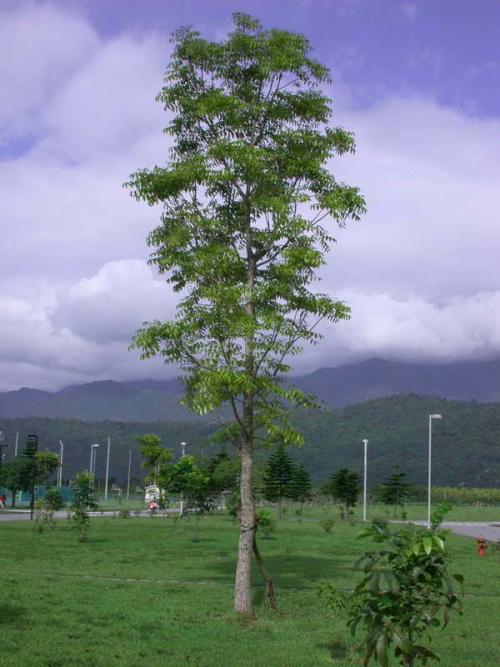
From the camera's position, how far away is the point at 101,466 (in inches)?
5965

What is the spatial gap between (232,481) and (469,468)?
269 feet

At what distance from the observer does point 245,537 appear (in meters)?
14.2

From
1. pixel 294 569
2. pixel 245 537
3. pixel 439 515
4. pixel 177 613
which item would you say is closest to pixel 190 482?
pixel 294 569

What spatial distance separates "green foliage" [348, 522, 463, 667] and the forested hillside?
316 feet

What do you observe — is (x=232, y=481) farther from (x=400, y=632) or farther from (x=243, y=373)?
(x=400, y=632)

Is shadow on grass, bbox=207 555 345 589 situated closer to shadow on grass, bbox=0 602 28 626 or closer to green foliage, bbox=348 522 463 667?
shadow on grass, bbox=0 602 28 626

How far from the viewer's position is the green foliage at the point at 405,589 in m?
6.12

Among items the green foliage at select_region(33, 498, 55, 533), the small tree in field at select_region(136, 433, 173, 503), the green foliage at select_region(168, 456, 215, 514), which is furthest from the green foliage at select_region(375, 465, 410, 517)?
the green foliage at select_region(33, 498, 55, 533)

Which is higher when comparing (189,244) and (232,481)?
(189,244)

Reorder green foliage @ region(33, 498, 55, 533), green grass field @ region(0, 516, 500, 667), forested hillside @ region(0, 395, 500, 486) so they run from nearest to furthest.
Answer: green grass field @ region(0, 516, 500, 667), green foliage @ region(33, 498, 55, 533), forested hillside @ region(0, 395, 500, 486)

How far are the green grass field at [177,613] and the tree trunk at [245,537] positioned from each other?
15.3 inches

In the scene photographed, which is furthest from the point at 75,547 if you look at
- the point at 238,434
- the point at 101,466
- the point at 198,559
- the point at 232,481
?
the point at 101,466

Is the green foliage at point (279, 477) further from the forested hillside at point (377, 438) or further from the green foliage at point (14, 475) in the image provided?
the forested hillside at point (377, 438)

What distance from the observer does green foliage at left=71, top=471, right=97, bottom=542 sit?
2933 cm
